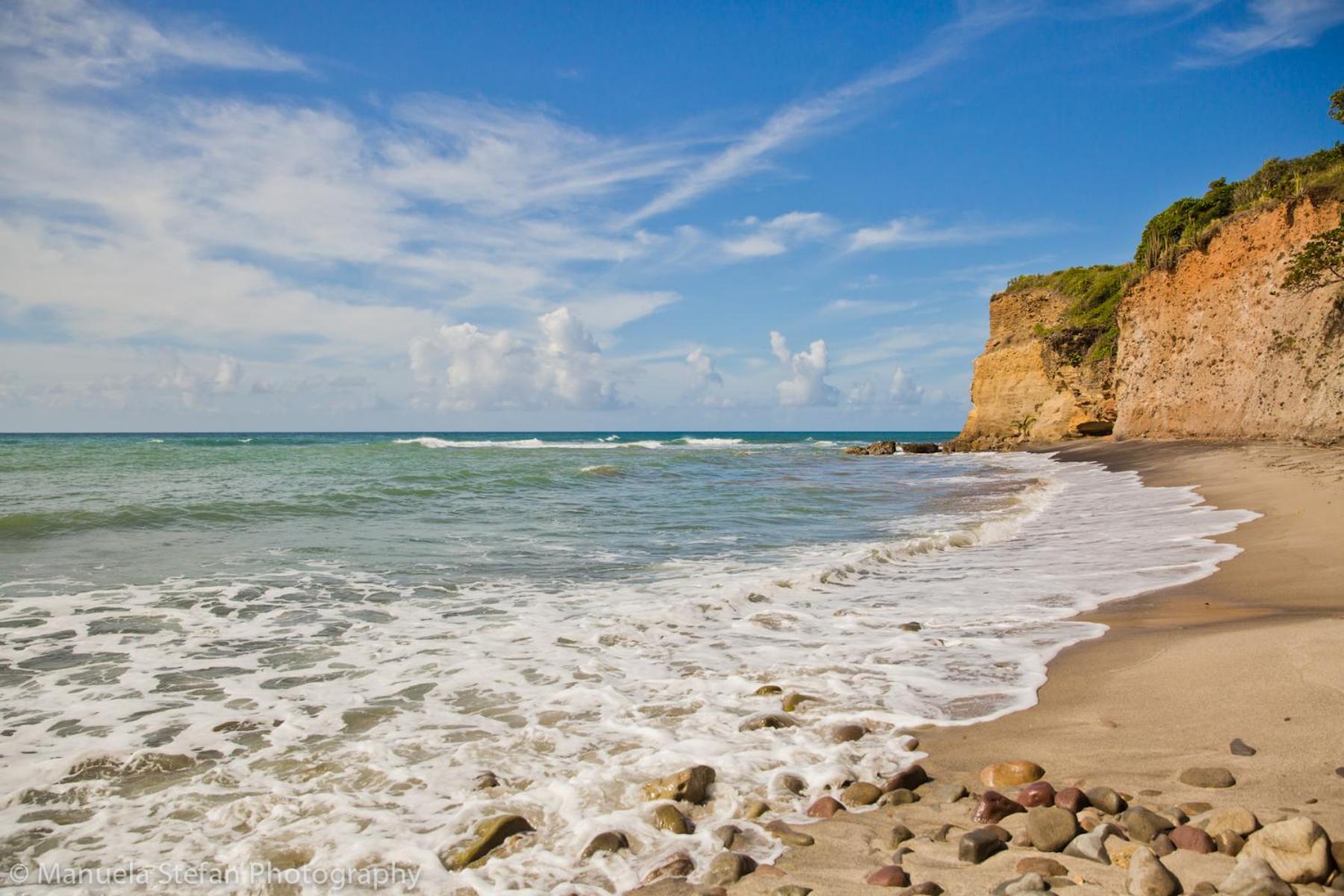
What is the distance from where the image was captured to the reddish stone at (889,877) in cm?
230

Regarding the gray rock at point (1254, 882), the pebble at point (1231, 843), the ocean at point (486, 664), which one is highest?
the gray rock at point (1254, 882)

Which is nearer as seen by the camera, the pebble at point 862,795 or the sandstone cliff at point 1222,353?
the pebble at point 862,795

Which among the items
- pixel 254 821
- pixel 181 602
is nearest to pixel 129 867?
pixel 254 821

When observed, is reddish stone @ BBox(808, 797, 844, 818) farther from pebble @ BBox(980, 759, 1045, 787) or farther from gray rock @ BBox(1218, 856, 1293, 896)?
gray rock @ BBox(1218, 856, 1293, 896)

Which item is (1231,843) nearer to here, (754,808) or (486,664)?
(754,808)

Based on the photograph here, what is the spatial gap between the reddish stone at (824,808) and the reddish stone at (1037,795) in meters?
0.69

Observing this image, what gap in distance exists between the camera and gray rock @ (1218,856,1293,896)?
6.44ft

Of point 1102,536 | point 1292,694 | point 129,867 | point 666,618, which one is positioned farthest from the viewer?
point 1102,536

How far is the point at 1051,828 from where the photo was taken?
2447mm

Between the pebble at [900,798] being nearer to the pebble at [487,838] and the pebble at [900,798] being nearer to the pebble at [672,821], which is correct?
the pebble at [672,821]

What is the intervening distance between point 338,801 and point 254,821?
324mm

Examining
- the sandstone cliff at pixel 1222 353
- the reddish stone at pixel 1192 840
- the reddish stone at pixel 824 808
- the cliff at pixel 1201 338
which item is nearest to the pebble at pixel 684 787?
the reddish stone at pixel 824 808

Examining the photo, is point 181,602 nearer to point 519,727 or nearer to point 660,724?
point 519,727

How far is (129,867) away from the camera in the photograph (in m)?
2.73
